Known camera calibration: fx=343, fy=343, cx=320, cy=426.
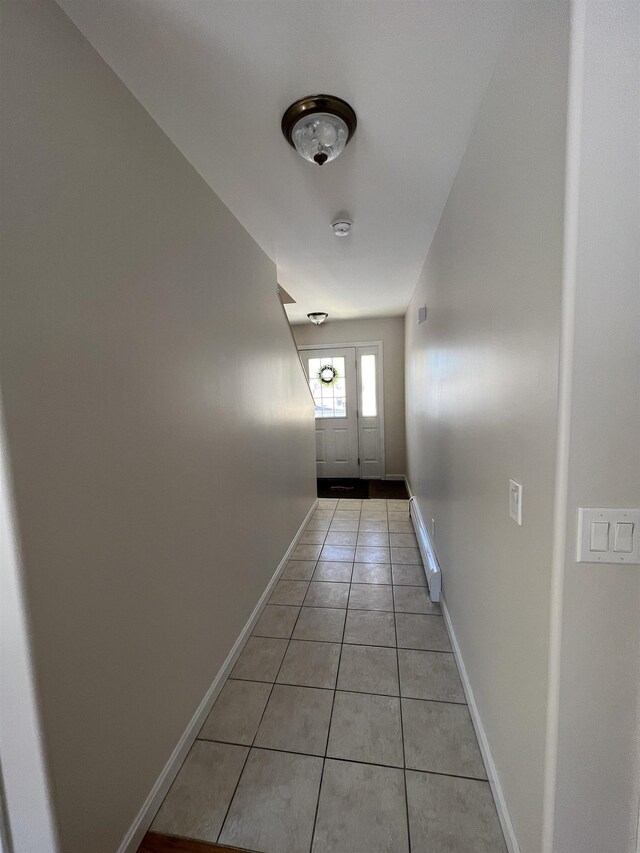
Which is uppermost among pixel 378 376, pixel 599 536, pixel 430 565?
pixel 378 376

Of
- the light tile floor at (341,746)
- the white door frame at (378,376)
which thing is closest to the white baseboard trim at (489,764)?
the light tile floor at (341,746)

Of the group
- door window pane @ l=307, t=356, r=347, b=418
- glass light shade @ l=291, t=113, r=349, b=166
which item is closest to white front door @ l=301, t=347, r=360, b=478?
door window pane @ l=307, t=356, r=347, b=418

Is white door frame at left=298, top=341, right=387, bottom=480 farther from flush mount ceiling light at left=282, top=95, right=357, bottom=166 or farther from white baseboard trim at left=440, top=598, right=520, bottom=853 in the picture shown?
flush mount ceiling light at left=282, top=95, right=357, bottom=166

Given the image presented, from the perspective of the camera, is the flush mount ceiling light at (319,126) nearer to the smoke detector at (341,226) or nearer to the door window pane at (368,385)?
the smoke detector at (341,226)

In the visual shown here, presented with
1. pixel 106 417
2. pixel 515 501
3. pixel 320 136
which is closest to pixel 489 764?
pixel 515 501

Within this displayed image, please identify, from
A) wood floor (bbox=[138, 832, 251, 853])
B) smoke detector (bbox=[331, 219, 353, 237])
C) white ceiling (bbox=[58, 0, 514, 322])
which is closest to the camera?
white ceiling (bbox=[58, 0, 514, 322])

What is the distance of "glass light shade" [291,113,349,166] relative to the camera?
1.27m

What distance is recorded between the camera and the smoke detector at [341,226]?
2.08 meters

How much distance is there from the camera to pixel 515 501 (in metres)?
0.99

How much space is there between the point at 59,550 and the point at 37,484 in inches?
7.1

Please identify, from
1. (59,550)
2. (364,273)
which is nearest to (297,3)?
(59,550)

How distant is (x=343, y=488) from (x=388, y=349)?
228 centimetres

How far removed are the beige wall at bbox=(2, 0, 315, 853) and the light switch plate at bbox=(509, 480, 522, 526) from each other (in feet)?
3.83

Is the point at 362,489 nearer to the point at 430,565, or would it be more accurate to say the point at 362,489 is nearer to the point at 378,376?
the point at 378,376
